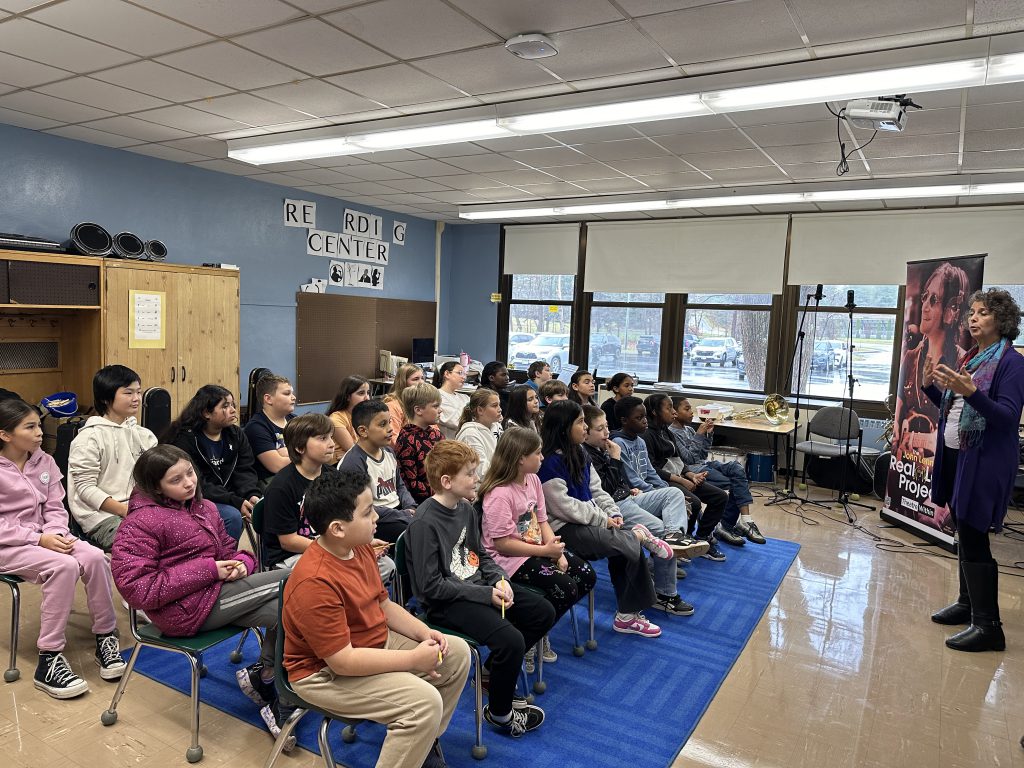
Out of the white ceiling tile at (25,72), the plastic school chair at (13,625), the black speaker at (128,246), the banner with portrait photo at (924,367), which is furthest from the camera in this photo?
the black speaker at (128,246)

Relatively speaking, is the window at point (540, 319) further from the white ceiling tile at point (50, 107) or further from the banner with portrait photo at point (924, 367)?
the white ceiling tile at point (50, 107)

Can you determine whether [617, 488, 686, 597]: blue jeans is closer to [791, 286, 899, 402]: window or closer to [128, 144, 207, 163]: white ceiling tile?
[791, 286, 899, 402]: window

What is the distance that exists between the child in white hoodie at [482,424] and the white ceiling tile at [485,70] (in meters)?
1.78

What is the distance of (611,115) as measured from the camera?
13.1 ft

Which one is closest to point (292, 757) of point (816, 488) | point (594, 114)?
point (594, 114)

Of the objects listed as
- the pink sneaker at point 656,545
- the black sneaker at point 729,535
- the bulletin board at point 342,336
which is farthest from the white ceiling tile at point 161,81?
the black sneaker at point 729,535

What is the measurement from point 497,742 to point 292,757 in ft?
2.41

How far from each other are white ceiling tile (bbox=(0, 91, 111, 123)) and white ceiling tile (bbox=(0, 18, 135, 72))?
0.76 meters

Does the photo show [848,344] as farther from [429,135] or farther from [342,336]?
[342,336]

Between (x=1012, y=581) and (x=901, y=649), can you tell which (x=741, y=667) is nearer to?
(x=901, y=649)

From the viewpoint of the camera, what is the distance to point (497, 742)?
8.32 feet

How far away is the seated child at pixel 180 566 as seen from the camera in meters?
2.31

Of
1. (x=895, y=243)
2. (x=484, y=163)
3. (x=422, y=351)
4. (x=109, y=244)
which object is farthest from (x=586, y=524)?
(x=422, y=351)

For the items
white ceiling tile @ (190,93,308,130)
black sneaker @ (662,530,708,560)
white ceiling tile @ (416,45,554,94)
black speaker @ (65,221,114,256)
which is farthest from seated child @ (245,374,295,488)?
black speaker @ (65,221,114,256)
